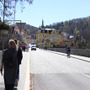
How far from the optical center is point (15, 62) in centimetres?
552

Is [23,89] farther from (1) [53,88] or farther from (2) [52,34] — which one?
(2) [52,34]

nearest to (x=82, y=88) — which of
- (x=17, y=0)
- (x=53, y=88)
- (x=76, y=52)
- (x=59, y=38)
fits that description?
(x=53, y=88)

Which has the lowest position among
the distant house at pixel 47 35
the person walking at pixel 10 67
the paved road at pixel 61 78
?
the paved road at pixel 61 78

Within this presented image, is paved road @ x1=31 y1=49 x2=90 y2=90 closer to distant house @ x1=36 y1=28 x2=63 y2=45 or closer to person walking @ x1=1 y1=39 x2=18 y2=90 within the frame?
person walking @ x1=1 y1=39 x2=18 y2=90

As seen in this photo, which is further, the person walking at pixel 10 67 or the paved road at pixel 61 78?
the paved road at pixel 61 78

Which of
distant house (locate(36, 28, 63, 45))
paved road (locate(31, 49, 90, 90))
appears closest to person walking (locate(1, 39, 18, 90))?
paved road (locate(31, 49, 90, 90))

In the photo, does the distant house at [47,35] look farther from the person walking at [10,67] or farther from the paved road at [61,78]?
the person walking at [10,67]

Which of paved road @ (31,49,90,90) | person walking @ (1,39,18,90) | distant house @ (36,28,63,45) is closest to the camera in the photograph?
person walking @ (1,39,18,90)

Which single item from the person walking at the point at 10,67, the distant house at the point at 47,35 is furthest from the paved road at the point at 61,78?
the distant house at the point at 47,35

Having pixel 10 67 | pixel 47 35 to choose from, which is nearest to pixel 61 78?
pixel 10 67

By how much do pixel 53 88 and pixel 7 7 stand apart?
15.5 ft

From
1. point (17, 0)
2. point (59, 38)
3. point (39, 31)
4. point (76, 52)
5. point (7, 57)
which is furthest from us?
point (59, 38)

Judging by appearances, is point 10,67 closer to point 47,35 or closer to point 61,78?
point 61,78

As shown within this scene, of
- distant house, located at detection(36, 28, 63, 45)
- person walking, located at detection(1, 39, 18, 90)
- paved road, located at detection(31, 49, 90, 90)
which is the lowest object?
paved road, located at detection(31, 49, 90, 90)
